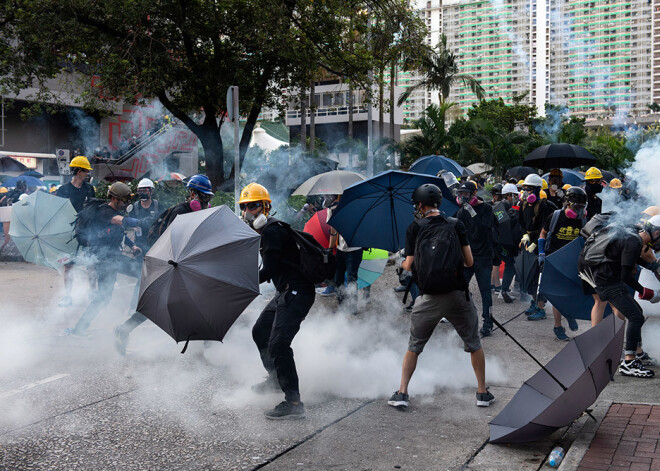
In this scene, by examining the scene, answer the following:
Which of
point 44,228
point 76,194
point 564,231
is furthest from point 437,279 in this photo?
point 76,194

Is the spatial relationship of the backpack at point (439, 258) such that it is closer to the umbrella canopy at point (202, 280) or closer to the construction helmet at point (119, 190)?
the umbrella canopy at point (202, 280)

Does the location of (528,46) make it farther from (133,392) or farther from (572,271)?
(133,392)

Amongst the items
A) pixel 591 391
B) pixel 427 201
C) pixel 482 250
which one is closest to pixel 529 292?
pixel 482 250

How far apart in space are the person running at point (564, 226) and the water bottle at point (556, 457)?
339 centimetres

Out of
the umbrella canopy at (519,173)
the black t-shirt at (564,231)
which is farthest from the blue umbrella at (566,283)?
the umbrella canopy at (519,173)

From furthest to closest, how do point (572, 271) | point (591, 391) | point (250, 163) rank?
point (250, 163) → point (572, 271) → point (591, 391)

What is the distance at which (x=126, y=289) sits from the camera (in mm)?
11039

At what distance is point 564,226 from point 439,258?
3.16 metres

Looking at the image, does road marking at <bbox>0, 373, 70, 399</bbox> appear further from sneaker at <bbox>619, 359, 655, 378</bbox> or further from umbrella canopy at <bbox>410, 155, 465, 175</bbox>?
umbrella canopy at <bbox>410, 155, 465, 175</bbox>

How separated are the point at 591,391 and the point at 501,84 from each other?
5.71 metres

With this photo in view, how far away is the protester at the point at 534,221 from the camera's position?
8977 mm

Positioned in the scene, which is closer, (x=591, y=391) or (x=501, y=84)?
(x=591, y=391)

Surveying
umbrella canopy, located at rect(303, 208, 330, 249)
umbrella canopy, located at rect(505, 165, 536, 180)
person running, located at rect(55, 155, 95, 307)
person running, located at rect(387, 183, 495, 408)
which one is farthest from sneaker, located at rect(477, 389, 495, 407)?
umbrella canopy, located at rect(505, 165, 536, 180)

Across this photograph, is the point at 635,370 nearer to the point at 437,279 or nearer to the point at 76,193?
the point at 437,279
